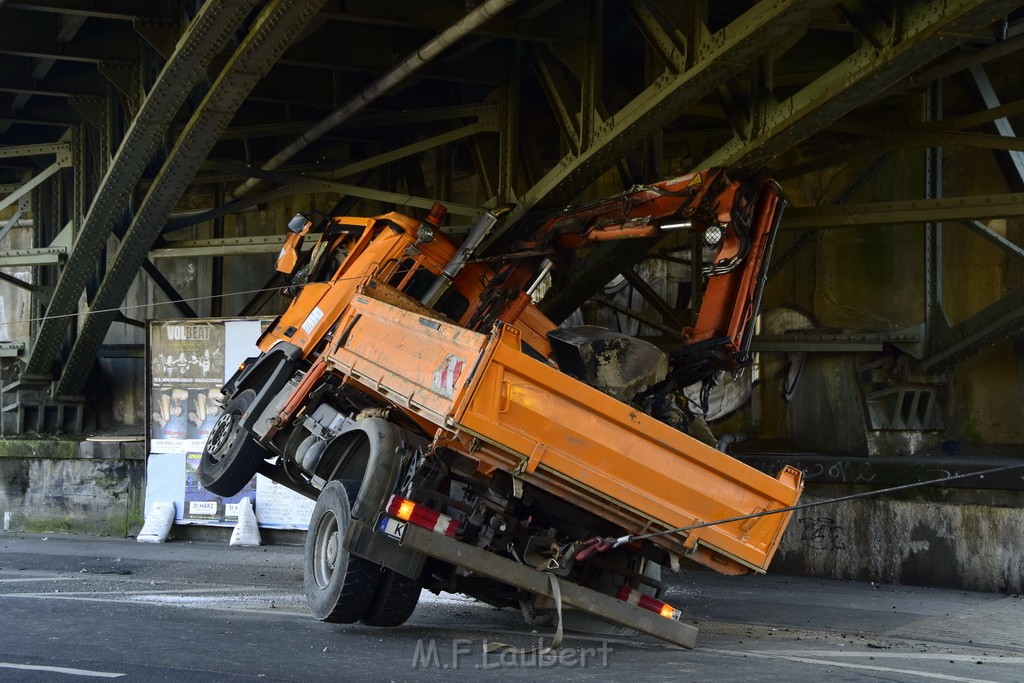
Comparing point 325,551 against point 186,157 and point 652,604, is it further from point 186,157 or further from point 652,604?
point 186,157

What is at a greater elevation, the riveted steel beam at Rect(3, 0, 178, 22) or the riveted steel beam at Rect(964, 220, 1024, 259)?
the riveted steel beam at Rect(3, 0, 178, 22)

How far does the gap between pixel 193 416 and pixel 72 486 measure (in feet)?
8.71

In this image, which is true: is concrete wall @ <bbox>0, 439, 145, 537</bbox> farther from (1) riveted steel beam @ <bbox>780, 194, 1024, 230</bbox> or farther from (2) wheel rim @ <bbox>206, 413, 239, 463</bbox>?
(1) riveted steel beam @ <bbox>780, 194, 1024, 230</bbox>

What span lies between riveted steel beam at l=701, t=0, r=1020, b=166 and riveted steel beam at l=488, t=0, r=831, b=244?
2.03 feet

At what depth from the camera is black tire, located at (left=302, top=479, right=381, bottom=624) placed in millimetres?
7984

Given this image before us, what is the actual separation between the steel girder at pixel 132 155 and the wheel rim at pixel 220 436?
3578mm

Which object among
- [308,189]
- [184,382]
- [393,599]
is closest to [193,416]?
[184,382]

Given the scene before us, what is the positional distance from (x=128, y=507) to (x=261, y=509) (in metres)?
2.41

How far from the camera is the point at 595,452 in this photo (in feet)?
23.4

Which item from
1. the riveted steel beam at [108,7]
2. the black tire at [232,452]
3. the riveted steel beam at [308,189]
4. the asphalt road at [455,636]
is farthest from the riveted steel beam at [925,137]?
the riveted steel beam at [108,7]

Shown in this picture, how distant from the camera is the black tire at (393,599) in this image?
318 inches

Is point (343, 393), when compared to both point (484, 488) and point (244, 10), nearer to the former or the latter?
point (484, 488)

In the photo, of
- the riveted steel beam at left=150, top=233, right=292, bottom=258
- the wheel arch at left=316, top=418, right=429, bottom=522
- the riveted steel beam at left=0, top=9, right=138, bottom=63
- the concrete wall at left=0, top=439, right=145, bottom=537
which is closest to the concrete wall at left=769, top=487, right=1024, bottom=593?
the wheel arch at left=316, top=418, right=429, bottom=522

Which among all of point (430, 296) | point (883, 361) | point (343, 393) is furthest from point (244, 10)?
point (883, 361)
